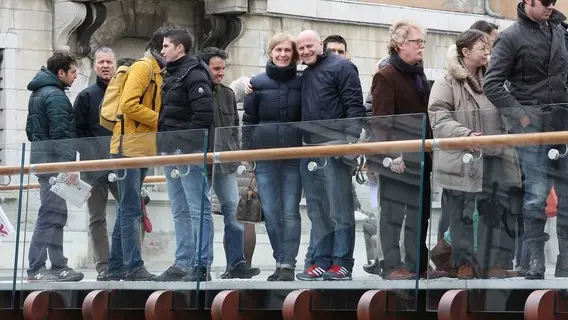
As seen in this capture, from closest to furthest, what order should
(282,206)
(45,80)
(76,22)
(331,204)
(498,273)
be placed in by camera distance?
(498,273)
(331,204)
(282,206)
(45,80)
(76,22)

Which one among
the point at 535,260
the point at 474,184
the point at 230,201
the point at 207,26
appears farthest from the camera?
the point at 207,26

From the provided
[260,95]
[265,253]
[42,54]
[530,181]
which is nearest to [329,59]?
[260,95]

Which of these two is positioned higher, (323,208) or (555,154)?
(555,154)

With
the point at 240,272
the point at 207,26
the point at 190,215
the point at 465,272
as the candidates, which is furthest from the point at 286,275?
the point at 207,26

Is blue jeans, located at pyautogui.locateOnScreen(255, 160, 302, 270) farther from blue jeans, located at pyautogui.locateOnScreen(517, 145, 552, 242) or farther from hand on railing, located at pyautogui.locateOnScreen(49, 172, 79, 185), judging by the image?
hand on railing, located at pyautogui.locateOnScreen(49, 172, 79, 185)

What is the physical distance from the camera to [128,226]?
13430mm

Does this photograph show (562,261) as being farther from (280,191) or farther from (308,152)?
(280,191)

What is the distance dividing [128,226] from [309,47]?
5.92ft

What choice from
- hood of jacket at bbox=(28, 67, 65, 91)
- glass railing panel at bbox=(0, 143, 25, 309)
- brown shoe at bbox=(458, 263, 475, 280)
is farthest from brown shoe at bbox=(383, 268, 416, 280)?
hood of jacket at bbox=(28, 67, 65, 91)

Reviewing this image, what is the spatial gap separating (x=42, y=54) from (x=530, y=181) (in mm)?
12848

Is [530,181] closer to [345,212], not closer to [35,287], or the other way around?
[345,212]

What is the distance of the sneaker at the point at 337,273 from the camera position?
12070mm

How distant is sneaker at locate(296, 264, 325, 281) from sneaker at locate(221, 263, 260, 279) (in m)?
0.42

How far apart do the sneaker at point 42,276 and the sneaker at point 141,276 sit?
0.81 meters
